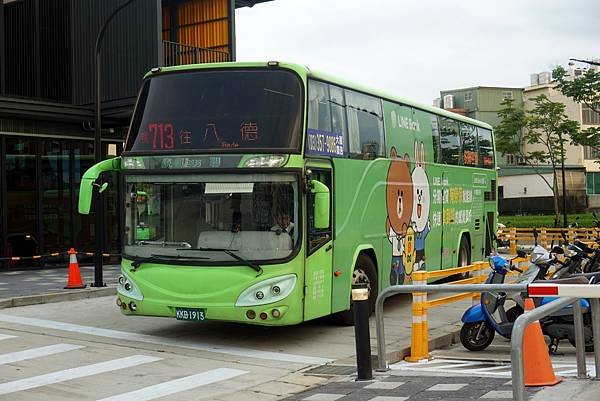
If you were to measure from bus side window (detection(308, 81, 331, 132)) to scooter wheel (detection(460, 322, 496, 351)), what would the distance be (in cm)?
344

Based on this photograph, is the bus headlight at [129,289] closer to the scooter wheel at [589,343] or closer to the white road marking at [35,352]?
the white road marking at [35,352]

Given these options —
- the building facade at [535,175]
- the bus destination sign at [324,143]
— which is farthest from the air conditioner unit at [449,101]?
the bus destination sign at [324,143]

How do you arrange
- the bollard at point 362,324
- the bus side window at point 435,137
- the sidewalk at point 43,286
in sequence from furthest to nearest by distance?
the bus side window at point 435,137, the sidewalk at point 43,286, the bollard at point 362,324

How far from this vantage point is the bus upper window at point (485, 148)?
64.7 feet

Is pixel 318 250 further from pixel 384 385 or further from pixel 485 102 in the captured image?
pixel 485 102

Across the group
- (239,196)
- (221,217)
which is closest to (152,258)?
(221,217)

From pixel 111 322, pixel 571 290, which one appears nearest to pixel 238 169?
pixel 111 322

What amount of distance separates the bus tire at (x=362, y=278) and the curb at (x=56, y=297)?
6058mm

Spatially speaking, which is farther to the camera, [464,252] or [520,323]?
[464,252]

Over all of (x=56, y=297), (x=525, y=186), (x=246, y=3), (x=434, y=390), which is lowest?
(x=434, y=390)

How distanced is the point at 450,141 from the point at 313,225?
7.19 meters

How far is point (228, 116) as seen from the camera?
10984mm

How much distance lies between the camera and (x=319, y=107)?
1165 centimetres

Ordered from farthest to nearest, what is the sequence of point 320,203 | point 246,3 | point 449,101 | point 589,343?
point 449,101 < point 246,3 < point 320,203 < point 589,343
